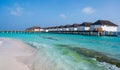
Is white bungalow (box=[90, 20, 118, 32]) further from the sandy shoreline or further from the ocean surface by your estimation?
the sandy shoreline

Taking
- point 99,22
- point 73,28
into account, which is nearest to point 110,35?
point 99,22

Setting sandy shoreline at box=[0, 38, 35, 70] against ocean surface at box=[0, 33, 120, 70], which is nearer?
sandy shoreline at box=[0, 38, 35, 70]

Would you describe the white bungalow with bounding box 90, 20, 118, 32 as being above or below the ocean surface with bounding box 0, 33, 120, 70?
above

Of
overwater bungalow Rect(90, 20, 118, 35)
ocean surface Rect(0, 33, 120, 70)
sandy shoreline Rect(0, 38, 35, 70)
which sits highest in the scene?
overwater bungalow Rect(90, 20, 118, 35)

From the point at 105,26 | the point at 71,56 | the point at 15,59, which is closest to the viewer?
the point at 15,59

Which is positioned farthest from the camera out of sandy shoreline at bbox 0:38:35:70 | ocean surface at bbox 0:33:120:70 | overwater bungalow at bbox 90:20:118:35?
overwater bungalow at bbox 90:20:118:35

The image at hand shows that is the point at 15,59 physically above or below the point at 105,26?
below

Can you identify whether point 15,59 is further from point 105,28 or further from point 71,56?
point 105,28

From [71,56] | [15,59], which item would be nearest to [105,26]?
[71,56]

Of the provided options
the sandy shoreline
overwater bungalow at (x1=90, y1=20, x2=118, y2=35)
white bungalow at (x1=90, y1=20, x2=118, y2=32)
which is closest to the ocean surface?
the sandy shoreline

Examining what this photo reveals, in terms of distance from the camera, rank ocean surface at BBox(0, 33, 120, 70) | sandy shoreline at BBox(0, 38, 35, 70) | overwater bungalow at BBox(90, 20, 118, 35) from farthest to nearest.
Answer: overwater bungalow at BBox(90, 20, 118, 35) < ocean surface at BBox(0, 33, 120, 70) < sandy shoreline at BBox(0, 38, 35, 70)

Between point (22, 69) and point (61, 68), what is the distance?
1521mm

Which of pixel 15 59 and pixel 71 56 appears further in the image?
pixel 71 56

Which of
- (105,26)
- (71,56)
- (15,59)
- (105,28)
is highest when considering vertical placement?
(105,26)
